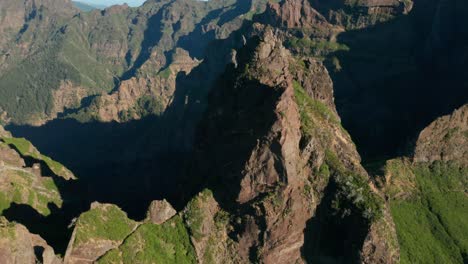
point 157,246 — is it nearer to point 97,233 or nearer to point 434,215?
point 97,233

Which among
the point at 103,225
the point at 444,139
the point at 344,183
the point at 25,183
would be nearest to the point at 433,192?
the point at 444,139

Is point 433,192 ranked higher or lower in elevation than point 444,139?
lower

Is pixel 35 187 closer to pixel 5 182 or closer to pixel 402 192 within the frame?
pixel 5 182

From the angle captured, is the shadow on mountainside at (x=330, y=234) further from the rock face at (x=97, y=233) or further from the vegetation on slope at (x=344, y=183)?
the rock face at (x=97, y=233)

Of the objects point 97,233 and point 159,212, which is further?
point 159,212

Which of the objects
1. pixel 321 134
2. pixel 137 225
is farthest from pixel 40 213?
pixel 321 134

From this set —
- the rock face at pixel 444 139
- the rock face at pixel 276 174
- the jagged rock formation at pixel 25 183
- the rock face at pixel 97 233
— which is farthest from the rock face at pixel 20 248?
the rock face at pixel 444 139
